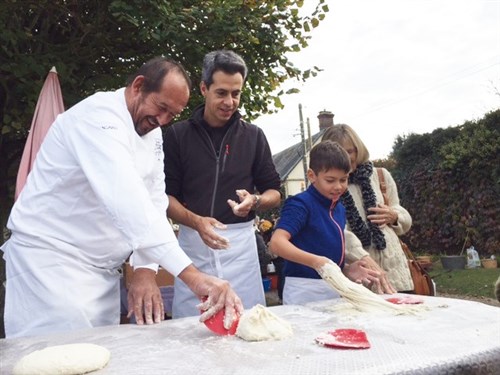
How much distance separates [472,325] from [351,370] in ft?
2.15

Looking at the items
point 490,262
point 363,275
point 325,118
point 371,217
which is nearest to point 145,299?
point 363,275

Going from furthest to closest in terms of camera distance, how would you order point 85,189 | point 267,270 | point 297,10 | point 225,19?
point 267,270 < point 297,10 < point 225,19 < point 85,189

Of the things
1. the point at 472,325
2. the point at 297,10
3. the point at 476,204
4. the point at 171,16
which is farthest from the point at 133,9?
the point at 476,204

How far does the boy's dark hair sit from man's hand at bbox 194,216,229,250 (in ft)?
2.06

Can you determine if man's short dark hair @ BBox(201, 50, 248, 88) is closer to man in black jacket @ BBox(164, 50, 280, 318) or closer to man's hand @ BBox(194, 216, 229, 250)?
man in black jacket @ BBox(164, 50, 280, 318)

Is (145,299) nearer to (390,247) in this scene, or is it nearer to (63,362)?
(63,362)

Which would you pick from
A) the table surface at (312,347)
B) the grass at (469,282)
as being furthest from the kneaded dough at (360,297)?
the grass at (469,282)

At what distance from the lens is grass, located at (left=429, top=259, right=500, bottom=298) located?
793 centimetres

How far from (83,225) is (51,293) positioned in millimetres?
287

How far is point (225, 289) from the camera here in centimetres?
168

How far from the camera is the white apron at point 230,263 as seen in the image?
108 inches

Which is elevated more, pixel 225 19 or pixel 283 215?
pixel 225 19

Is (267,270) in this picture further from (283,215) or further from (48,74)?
(283,215)

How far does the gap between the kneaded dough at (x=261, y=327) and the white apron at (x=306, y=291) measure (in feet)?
2.87
